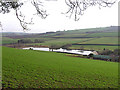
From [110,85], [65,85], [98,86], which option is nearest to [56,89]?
[65,85]

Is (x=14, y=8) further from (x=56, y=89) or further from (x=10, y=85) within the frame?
(x=56, y=89)

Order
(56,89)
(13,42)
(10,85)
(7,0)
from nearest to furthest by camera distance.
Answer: (7,0) < (10,85) < (56,89) < (13,42)

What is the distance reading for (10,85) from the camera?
239 inches

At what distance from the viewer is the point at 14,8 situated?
18.5 feet

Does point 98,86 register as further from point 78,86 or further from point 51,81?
point 51,81

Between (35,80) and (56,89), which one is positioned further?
(35,80)

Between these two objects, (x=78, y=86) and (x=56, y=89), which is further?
(x=78, y=86)

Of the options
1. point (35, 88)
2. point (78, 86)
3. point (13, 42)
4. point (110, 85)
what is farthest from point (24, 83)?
point (13, 42)

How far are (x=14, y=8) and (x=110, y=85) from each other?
25.3 feet

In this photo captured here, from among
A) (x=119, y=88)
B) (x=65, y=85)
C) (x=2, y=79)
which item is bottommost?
(x=119, y=88)

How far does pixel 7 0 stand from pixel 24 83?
4.40 metres

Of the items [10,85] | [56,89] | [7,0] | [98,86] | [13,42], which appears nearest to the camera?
[7,0]

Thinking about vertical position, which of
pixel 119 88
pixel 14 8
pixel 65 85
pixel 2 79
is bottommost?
pixel 119 88

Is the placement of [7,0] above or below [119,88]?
above
